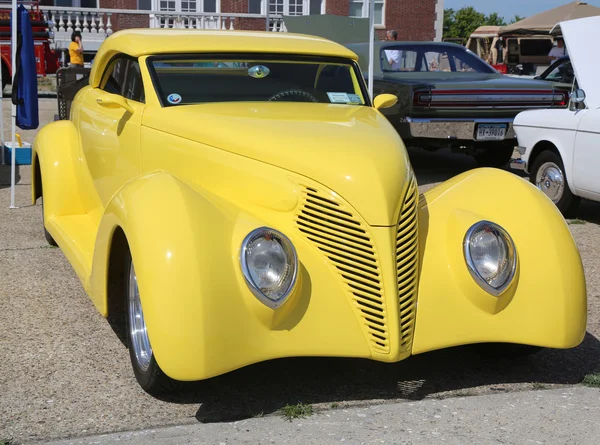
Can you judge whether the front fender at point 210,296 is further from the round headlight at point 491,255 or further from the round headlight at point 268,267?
the round headlight at point 491,255

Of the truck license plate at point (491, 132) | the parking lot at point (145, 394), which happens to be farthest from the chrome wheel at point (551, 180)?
the parking lot at point (145, 394)

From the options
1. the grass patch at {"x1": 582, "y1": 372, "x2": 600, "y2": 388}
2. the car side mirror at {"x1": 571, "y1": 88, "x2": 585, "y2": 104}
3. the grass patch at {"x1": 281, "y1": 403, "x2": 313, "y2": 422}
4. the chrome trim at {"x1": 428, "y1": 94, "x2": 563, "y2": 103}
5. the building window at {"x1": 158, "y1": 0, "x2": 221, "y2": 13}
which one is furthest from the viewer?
the building window at {"x1": 158, "y1": 0, "x2": 221, "y2": 13}

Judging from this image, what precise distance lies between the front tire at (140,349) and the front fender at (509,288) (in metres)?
1.14

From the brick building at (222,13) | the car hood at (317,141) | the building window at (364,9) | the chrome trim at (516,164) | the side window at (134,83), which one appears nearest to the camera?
the car hood at (317,141)

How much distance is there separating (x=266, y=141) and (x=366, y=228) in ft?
2.37

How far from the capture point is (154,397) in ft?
12.2

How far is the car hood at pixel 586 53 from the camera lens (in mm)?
7578

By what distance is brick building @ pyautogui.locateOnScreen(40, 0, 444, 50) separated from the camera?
95.3 feet

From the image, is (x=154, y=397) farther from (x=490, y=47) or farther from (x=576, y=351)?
(x=490, y=47)

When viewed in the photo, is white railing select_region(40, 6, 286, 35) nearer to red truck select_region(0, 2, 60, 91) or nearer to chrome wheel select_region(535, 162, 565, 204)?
red truck select_region(0, 2, 60, 91)

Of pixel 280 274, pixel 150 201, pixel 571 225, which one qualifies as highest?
pixel 150 201

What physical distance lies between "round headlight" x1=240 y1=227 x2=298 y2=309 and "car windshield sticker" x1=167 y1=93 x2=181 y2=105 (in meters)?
1.56

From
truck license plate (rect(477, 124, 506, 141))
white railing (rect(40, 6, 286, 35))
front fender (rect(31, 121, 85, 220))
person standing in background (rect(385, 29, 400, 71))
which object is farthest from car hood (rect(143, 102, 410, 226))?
white railing (rect(40, 6, 286, 35))

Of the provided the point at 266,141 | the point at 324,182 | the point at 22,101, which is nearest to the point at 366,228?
the point at 324,182
